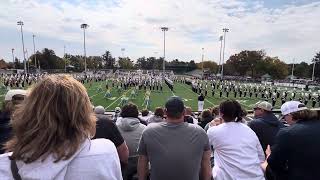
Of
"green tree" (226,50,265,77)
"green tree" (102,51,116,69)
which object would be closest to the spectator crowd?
"green tree" (226,50,265,77)

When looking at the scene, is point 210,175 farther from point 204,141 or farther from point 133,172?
point 133,172

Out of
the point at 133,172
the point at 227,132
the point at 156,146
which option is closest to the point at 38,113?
the point at 156,146

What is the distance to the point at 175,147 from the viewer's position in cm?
326

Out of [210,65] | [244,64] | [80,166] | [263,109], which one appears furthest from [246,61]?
[80,166]

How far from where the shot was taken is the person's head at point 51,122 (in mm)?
1740

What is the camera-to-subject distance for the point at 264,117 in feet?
16.5

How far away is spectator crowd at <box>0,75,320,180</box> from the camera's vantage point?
1753mm

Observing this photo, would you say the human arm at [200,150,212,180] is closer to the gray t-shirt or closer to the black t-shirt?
the gray t-shirt

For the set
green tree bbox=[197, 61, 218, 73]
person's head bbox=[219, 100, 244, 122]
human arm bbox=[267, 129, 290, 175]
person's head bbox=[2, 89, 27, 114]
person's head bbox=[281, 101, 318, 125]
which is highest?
person's head bbox=[2, 89, 27, 114]

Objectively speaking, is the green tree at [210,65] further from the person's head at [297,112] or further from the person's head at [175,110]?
the person's head at [175,110]

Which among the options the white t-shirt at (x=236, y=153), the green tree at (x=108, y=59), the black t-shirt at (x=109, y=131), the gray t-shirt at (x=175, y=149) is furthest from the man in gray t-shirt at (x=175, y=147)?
the green tree at (x=108, y=59)

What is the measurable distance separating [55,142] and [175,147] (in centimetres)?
166

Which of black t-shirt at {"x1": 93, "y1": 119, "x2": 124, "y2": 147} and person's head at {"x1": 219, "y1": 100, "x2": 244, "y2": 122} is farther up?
person's head at {"x1": 219, "y1": 100, "x2": 244, "y2": 122}

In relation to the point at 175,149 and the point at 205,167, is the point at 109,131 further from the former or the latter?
the point at 205,167
